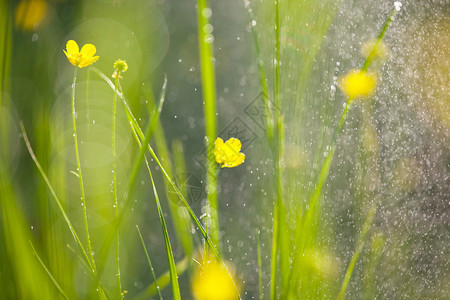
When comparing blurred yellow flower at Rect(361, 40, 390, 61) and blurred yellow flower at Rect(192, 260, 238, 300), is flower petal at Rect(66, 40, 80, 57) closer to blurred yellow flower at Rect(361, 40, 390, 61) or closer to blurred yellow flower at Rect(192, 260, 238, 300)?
blurred yellow flower at Rect(192, 260, 238, 300)

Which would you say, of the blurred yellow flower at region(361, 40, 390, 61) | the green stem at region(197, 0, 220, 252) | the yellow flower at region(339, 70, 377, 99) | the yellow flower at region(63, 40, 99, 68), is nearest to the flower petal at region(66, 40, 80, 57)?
the yellow flower at region(63, 40, 99, 68)

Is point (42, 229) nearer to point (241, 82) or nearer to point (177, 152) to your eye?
point (177, 152)

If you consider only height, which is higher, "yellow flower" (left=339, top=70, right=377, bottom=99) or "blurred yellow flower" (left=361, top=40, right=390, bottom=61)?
"blurred yellow flower" (left=361, top=40, right=390, bottom=61)

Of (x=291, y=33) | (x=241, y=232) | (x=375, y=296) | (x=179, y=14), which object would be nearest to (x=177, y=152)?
(x=291, y=33)

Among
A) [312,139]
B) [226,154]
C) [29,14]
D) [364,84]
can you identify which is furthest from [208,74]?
[29,14]

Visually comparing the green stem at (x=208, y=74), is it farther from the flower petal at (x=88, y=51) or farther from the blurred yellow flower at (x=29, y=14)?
the blurred yellow flower at (x=29, y=14)

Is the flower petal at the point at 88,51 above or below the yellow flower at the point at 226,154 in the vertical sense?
above

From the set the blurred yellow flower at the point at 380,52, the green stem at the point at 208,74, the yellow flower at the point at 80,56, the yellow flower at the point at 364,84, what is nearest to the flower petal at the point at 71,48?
the yellow flower at the point at 80,56
